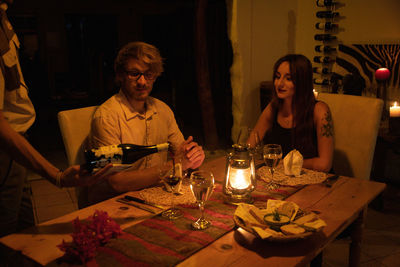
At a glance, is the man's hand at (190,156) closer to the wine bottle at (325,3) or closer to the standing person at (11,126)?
the standing person at (11,126)

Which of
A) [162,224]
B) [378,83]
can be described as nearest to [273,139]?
[162,224]

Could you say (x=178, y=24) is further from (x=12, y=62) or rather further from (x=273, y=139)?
(x=12, y=62)

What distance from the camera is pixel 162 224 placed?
1303 mm

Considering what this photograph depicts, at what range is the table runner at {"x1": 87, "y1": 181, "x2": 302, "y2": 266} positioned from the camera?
109 cm

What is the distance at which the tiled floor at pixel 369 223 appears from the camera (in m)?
2.41

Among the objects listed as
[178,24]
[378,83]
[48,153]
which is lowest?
[48,153]

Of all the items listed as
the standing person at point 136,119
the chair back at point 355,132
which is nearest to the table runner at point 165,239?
the standing person at point 136,119

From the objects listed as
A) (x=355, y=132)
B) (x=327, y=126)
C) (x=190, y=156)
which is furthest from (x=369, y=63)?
(x=190, y=156)

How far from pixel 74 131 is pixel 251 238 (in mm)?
1143

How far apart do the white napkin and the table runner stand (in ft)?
1.20

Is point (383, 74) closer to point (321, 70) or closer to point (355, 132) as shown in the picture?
point (321, 70)

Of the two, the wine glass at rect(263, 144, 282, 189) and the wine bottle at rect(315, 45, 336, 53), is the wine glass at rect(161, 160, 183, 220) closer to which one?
Answer: the wine glass at rect(263, 144, 282, 189)

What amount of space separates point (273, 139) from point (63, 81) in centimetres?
737

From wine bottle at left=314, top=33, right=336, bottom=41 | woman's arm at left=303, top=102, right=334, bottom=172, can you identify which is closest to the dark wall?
wine bottle at left=314, top=33, right=336, bottom=41
